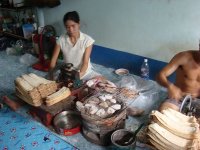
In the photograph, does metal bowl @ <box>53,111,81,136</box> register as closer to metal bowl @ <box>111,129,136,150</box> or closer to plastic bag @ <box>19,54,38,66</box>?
metal bowl @ <box>111,129,136,150</box>

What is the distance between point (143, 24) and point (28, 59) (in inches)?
74.0

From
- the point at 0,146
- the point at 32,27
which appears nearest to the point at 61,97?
the point at 0,146

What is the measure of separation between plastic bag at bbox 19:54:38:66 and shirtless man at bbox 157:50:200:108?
224 centimetres

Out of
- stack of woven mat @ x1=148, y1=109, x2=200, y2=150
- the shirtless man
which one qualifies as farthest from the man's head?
stack of woven mat @ x1=148, y1=109, x2=200, y2=150

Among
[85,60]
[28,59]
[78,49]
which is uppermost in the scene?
[78,49]

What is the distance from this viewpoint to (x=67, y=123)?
7.25 feet

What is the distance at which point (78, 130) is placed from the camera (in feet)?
7.02

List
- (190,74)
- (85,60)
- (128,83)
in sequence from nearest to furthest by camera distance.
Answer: (190,74)
(85,60)
(128,83)

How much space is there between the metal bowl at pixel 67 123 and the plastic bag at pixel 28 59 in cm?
170

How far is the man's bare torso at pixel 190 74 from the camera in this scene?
6.64ft

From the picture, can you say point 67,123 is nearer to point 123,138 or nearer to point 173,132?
point 123,138

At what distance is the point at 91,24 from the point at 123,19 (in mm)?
543

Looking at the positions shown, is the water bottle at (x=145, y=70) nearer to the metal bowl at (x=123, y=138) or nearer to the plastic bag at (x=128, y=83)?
the plastic bag at (x=128, y=83)

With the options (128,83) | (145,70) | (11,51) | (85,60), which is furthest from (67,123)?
(11,51)
